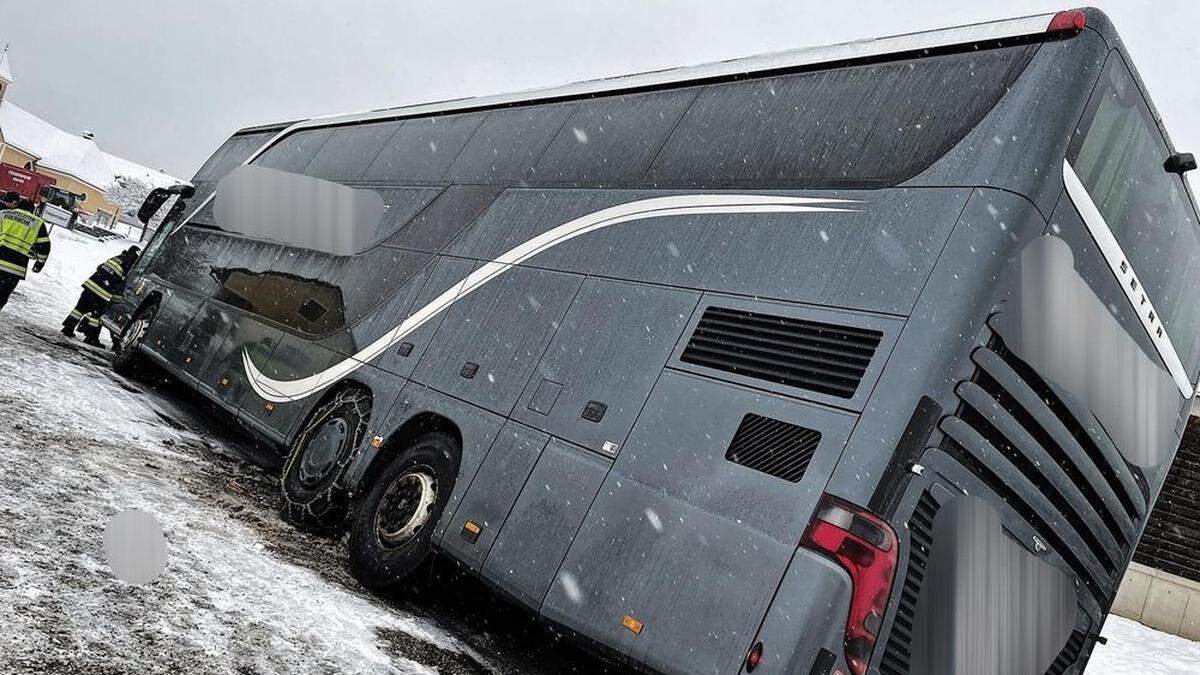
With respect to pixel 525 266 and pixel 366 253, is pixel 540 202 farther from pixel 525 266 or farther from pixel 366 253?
pixel 366 253

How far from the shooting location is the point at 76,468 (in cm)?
584

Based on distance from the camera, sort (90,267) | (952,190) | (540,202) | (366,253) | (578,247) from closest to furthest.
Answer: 1. (952,190)
2. (578,247)
3. (540,202)
4. (366,253)
5. (90,267)

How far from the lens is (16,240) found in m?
11.5

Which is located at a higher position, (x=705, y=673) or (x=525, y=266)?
(x=525, y=266)

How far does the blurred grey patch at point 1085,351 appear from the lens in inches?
150

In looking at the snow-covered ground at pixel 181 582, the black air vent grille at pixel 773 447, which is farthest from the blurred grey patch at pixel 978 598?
the snow-covered ground at pixel 181 582

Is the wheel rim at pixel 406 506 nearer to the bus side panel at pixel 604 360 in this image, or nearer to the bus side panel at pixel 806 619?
the bus side panel at pixel 604 360

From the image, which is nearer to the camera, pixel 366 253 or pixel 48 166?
pixel 366 253

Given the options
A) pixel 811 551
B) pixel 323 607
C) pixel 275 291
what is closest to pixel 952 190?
pixel 811 551

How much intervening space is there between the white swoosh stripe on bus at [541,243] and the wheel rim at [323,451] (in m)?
0.48

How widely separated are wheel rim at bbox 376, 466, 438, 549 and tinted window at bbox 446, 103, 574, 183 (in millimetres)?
2314

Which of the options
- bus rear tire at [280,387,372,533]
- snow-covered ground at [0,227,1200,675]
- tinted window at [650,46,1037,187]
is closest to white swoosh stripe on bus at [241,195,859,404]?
tinted window at [650,46,1037,187]

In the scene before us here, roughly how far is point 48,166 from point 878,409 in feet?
283

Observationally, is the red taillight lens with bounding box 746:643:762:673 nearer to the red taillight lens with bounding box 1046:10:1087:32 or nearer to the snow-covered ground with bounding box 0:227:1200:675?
the snow-covered ground with bounding box 0:227:1200:675
